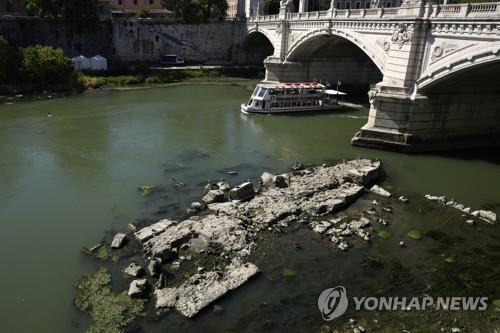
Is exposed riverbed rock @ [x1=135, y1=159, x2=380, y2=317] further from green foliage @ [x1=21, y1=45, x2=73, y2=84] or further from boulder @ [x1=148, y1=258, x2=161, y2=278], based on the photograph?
green foliage @ [x1=21, y1=45, x2=73, y2=84]

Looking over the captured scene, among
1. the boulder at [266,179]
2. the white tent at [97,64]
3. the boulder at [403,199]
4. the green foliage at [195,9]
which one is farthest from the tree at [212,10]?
the boulder at [403,199]

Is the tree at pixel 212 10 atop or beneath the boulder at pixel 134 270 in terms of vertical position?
atop

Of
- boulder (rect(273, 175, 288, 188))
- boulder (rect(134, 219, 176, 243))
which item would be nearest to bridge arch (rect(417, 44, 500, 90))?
boulder (rect(273, 175, 288, 188))

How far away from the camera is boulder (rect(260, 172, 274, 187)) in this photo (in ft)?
61.8

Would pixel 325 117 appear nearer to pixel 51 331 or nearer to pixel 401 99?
pixel 401 99

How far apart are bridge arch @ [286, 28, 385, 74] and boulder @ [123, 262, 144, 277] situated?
65.7 feet

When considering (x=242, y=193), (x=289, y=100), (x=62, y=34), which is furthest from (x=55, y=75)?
(x=242, y=193)

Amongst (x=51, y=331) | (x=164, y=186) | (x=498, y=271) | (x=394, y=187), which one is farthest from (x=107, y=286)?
(x=394, y=187)

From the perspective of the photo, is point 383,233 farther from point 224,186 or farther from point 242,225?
point 224,186

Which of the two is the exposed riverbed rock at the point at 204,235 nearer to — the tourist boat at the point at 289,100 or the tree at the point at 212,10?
the tourist boat at the point at 289,100

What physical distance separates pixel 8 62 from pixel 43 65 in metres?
2.80

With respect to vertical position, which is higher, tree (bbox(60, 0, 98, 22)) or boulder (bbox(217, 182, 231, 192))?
tree (bbox(60, 0, 98, 22))

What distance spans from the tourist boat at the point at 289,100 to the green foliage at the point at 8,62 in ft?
70.3

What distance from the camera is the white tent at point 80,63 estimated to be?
151ft
